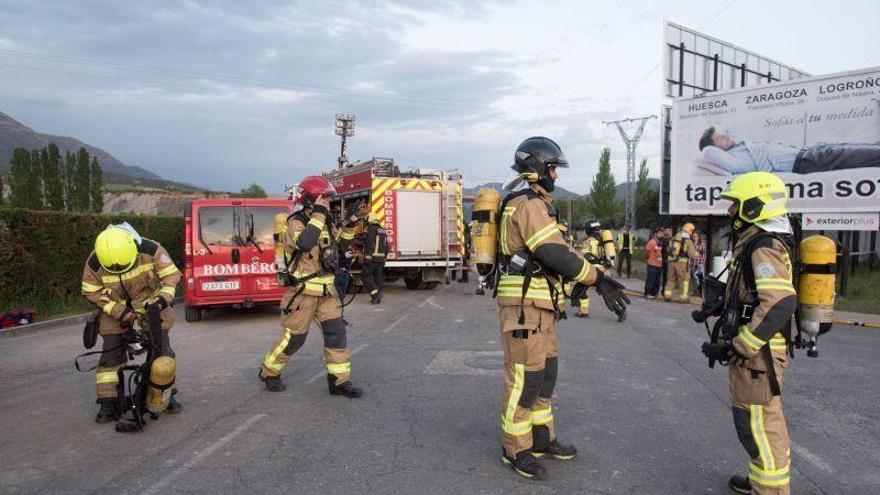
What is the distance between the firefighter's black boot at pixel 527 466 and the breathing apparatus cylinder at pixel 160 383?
2861 millimetres

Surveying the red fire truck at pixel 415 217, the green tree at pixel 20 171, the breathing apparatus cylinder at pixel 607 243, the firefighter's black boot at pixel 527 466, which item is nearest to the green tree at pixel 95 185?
the green tree at pixel 20 171

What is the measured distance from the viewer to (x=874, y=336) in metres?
9.53

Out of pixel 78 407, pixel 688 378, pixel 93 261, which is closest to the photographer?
pixel 93 261

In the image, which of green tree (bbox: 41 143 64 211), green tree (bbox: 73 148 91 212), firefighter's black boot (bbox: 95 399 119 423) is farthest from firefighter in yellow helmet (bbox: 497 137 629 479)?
green tree (bbox: 73 148 91 212)

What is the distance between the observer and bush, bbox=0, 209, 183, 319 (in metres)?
10.3

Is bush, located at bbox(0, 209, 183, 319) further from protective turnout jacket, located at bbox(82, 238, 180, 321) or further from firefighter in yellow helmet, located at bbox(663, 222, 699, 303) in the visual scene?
firefighter in yellow helmet, located at bbox(663, 222, 699, 303)

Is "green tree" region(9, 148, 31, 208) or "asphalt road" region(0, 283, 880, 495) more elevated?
"green tree" region(9, 148, 31, 208)

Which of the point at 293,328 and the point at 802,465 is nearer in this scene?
Answer: the point at 802,465

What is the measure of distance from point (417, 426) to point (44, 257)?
947 centimetres

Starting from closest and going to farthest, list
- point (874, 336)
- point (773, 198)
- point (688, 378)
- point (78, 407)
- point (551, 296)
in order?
point (773, 198) < point (551, 296) < point (78, 407) < point (688, 378) < point (874, 336)

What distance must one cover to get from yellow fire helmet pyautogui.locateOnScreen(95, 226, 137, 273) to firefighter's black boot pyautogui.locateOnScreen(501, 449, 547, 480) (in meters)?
3.31

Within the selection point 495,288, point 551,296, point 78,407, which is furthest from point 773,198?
point 78,407

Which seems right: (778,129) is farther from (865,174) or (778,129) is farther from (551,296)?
(551,296)

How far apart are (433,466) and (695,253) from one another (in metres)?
11.5
